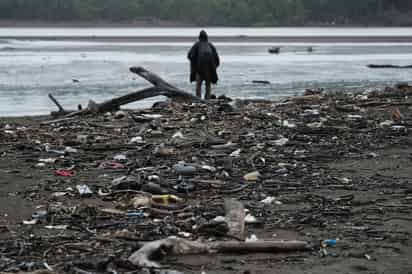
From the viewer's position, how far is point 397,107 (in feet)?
54.1

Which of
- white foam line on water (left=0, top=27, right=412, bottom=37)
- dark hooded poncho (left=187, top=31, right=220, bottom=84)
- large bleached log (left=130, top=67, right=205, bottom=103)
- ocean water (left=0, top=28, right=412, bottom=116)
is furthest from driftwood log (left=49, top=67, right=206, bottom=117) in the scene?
white foam line on water (left=0, top=27, right=412, bottom=37)

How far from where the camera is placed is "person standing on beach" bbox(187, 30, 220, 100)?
58.6 feet

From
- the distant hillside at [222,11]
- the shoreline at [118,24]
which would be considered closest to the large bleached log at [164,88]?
the distant hillside at [222,11]

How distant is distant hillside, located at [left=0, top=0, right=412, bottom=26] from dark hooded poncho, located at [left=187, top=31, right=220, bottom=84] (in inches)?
2435

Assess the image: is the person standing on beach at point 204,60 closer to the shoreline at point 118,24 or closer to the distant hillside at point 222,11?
the distant hillside at point 222,11

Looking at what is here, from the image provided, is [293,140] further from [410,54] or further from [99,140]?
[410,54]

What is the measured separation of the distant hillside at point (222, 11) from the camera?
7919 cm

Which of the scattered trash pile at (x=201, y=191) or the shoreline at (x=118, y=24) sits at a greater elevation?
the scattered trash pile at (x=201, y=191)

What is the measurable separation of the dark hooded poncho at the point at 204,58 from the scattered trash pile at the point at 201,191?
286cm

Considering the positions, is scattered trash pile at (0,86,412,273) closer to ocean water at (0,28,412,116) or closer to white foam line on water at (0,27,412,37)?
ocean water at (0,28,412,116)

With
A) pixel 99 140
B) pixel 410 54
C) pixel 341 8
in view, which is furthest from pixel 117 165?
pixel 341 8

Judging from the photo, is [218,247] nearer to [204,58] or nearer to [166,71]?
[204,58]

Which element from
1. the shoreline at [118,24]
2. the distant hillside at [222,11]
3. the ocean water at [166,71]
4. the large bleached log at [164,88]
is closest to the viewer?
the large bleached log at [164,88]

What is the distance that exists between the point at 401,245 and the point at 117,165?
4.36 meters
